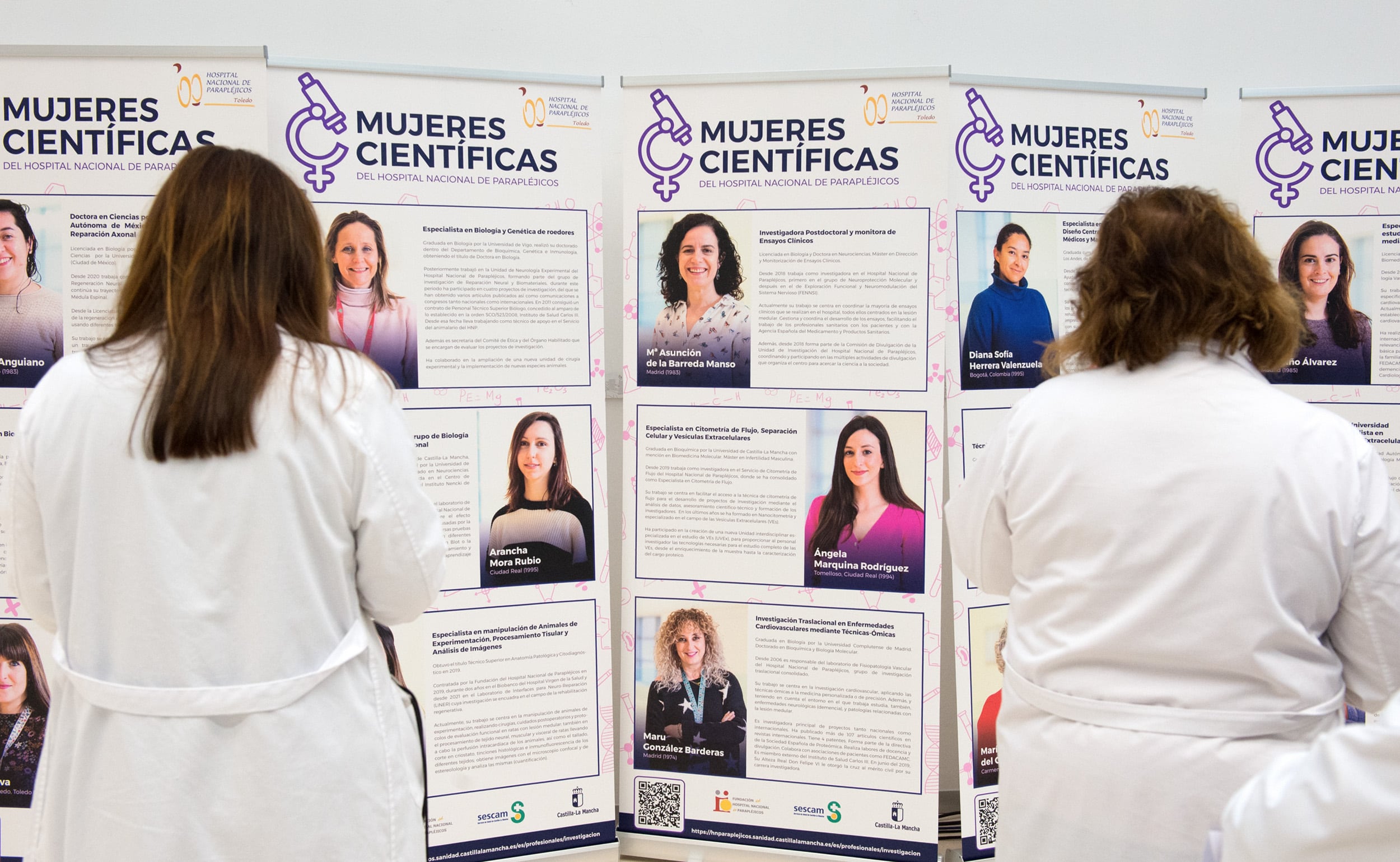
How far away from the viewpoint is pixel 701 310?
2.69 meters

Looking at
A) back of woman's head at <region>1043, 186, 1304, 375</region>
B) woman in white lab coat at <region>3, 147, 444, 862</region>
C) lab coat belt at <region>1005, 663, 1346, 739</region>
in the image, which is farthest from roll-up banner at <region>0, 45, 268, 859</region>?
lab coat belt at <region>1005, 663, 1346, 739</region>

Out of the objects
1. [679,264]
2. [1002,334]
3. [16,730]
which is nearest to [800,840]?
[1002,334]

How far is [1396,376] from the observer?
111 inches

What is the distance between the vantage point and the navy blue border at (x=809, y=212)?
2588mm

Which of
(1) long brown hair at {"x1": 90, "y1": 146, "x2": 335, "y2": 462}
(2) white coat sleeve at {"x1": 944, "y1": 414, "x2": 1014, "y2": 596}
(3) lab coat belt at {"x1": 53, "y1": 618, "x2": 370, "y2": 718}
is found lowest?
(3) lab coat belt at {"x1": 53, "y1": 618, "x2": 370, "y2": 718}

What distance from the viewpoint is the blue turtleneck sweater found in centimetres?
269

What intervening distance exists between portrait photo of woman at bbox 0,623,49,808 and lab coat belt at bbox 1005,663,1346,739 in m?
2.60

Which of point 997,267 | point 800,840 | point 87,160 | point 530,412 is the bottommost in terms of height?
point 800,840

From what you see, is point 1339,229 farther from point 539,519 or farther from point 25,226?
point 25,226

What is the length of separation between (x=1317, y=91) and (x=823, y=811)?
8.31 feet

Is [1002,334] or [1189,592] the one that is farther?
[1002,334]

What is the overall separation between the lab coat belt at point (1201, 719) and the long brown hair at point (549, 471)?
158cm

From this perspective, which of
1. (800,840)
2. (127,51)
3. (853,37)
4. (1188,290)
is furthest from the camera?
(853,37)
